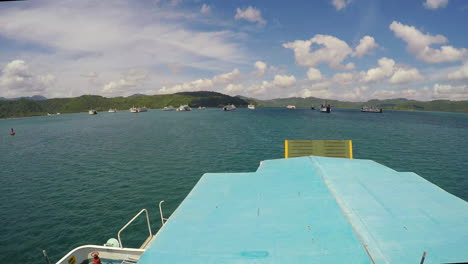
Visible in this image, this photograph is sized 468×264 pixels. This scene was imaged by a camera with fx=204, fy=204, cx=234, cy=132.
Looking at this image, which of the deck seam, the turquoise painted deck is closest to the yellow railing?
the deck seam

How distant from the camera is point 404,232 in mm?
7578

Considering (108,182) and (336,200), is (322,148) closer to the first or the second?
(336,200)

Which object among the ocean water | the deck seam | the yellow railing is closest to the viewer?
the deck seam

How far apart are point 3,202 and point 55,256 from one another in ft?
52.5

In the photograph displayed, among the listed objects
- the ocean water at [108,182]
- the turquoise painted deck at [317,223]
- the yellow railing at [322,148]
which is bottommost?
the ocean water at [108,182]

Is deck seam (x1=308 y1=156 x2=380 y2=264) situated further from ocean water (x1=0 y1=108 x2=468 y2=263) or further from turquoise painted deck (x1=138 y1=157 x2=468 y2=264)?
ocean water (x1=0 y1=108 x2=468 y2=263)

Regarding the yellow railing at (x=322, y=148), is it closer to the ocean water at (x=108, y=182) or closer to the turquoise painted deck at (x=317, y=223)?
the ocean water at (x=108, y=182)

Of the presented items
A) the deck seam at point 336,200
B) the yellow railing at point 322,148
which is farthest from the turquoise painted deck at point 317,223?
the yellow railing at point 322,148

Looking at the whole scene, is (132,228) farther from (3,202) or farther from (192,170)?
(3,202)

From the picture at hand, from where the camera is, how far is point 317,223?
27.0 ft

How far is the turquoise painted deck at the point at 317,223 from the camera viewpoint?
675cm

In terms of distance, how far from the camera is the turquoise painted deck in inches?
266

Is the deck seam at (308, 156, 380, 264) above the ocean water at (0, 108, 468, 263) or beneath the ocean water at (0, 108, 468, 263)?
above

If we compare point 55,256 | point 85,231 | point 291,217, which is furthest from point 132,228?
point 291,217
